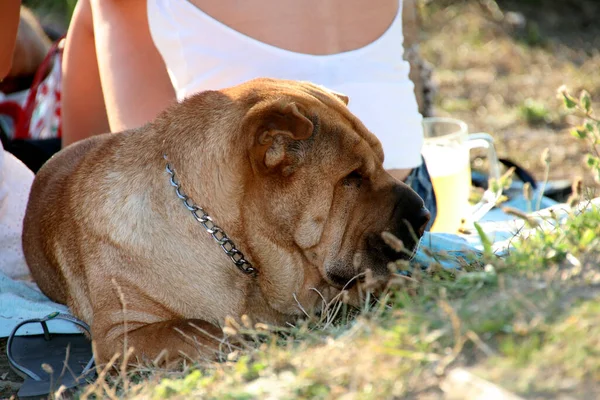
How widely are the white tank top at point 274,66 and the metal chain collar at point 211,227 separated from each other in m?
0.97

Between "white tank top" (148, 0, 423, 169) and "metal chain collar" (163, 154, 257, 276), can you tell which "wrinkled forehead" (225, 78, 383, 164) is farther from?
"white tank top" (148, 0, 423, 169)

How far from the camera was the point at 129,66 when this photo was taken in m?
4.24

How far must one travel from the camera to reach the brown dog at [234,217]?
2.91m

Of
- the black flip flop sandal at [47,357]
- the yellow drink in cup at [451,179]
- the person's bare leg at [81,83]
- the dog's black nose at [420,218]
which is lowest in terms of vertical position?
the black flip flop sandal at [47,357]

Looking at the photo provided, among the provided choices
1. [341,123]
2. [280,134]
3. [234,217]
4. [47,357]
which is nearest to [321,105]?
[341,123]

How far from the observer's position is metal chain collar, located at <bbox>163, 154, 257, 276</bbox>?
117 inches

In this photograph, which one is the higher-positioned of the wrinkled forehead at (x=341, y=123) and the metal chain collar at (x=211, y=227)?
the wrinkled forehead at (x=341, y=123)

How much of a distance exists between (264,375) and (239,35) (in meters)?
2.04

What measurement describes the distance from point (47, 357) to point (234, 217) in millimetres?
991

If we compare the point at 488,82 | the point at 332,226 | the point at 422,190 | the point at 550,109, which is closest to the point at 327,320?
the point at 332,226

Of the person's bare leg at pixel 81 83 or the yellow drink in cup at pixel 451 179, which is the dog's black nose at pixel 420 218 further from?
the person's bare leg at pixel 81 83

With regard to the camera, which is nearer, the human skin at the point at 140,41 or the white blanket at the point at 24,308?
the white blanket at the point at 24,308

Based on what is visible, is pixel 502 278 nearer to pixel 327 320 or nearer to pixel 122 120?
pixel 327 320

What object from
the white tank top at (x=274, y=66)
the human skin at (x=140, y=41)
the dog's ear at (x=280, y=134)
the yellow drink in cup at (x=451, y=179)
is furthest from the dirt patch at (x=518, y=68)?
the dog's ear at (x=280, y=134)
